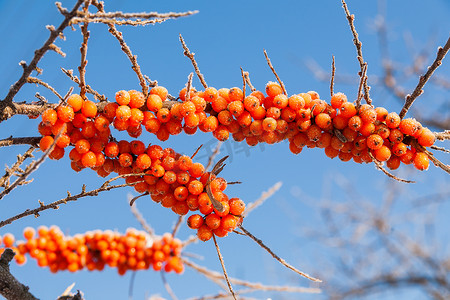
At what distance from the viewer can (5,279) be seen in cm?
188

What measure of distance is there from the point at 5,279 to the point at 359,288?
6.22 m

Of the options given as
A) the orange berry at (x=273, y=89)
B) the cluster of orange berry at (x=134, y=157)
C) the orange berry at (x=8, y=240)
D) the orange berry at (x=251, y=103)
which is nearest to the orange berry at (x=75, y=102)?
the cluster of orange berry at (x=134, y=157)

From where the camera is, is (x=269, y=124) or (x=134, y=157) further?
(x=134, y=157)

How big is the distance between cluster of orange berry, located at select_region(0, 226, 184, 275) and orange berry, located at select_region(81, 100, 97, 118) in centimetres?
193

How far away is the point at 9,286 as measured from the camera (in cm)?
188

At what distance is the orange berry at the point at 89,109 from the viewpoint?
1.83 meters

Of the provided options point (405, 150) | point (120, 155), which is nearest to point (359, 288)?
point (405, 150)

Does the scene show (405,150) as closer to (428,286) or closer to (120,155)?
(120,155)

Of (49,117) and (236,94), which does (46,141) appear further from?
(236,94)

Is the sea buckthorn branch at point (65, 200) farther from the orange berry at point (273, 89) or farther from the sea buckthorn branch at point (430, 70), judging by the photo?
the sea buckthorn branch at point (430, 70)

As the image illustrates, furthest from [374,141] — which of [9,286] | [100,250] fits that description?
[100,250]

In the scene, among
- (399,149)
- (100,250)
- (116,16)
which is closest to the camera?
(116,16)

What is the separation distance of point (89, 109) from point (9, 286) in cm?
92

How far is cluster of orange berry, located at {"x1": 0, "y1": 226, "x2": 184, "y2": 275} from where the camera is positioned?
3520 mm
